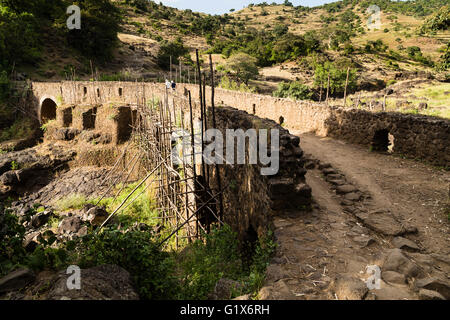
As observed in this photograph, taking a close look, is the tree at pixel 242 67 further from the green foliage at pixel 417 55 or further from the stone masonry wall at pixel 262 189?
the stone masonry wall at pixel 262 189

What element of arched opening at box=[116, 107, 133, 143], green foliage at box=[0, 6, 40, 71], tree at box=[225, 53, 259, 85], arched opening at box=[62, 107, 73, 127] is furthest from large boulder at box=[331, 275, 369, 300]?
tree at box=[225, 53, 259, 85]

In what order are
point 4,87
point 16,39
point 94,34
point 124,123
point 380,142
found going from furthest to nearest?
1. point 94,34
2. point 16,39
3. point 4,87
4. point 124,123
5. point 380,142

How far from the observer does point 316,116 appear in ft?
40.9

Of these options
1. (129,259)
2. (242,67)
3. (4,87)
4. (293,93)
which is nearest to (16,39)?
(4,87)

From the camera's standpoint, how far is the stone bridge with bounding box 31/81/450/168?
835 cm

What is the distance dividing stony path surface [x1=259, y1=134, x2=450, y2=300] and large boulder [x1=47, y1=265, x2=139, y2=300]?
1788 mm

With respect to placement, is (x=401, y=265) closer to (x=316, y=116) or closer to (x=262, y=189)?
(x=262, y=189)

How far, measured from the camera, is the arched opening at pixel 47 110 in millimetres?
21344

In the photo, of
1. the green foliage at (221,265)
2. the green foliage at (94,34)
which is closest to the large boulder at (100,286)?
the green foliage at (221,265)

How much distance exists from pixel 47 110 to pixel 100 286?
2273 centimetres

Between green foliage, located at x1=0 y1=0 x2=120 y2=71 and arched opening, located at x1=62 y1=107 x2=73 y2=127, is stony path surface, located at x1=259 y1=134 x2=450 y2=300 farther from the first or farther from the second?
green foliage, located at x1=0 y1=0 x2=120 y2=71
